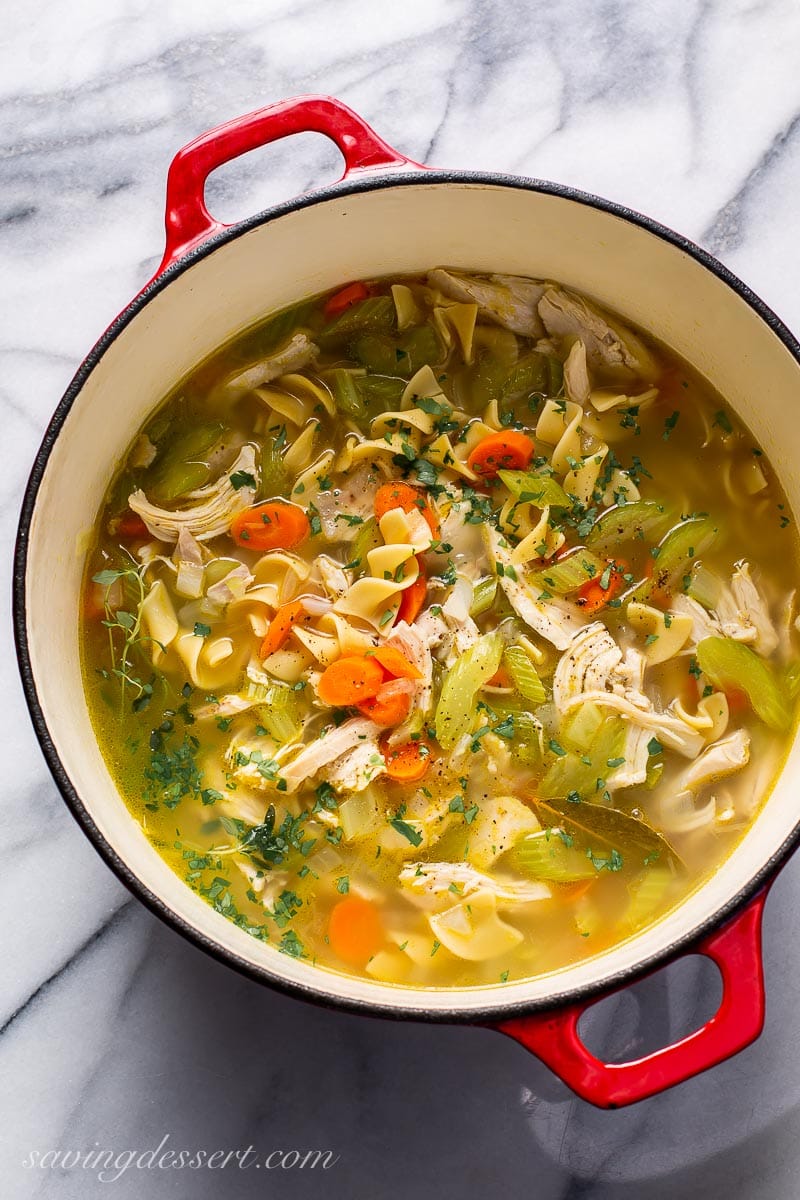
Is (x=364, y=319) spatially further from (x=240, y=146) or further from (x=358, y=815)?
(x=358, y=815)

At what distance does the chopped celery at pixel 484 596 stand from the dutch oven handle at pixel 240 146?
1.12 meters

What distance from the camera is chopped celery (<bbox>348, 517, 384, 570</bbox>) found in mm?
3244

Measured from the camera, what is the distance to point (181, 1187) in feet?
10.4

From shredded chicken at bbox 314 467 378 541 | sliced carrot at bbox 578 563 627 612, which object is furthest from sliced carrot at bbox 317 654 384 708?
sliced carrot at bbox 578 563 627 612

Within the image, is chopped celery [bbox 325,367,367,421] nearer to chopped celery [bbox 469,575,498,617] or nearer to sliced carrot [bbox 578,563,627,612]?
chopped celery [bbox 469,575,498,617]

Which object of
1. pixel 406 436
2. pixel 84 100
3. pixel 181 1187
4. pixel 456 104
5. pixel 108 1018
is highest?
pixel 456 104

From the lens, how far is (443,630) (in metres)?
3.21

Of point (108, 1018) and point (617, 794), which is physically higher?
point (617, 794)

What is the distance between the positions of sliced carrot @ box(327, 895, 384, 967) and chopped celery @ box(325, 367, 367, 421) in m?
1.34

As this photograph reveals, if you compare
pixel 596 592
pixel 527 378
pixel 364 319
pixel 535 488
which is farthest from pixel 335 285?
pixel 596 592

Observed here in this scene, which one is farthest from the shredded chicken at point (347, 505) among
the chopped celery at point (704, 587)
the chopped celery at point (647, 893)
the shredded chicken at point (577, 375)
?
the chopped celery at point (647, 893)

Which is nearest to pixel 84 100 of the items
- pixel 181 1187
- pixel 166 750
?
pixel 166 750

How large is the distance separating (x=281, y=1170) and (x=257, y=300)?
7.90ft

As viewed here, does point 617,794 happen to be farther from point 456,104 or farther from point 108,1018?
point 456,104
